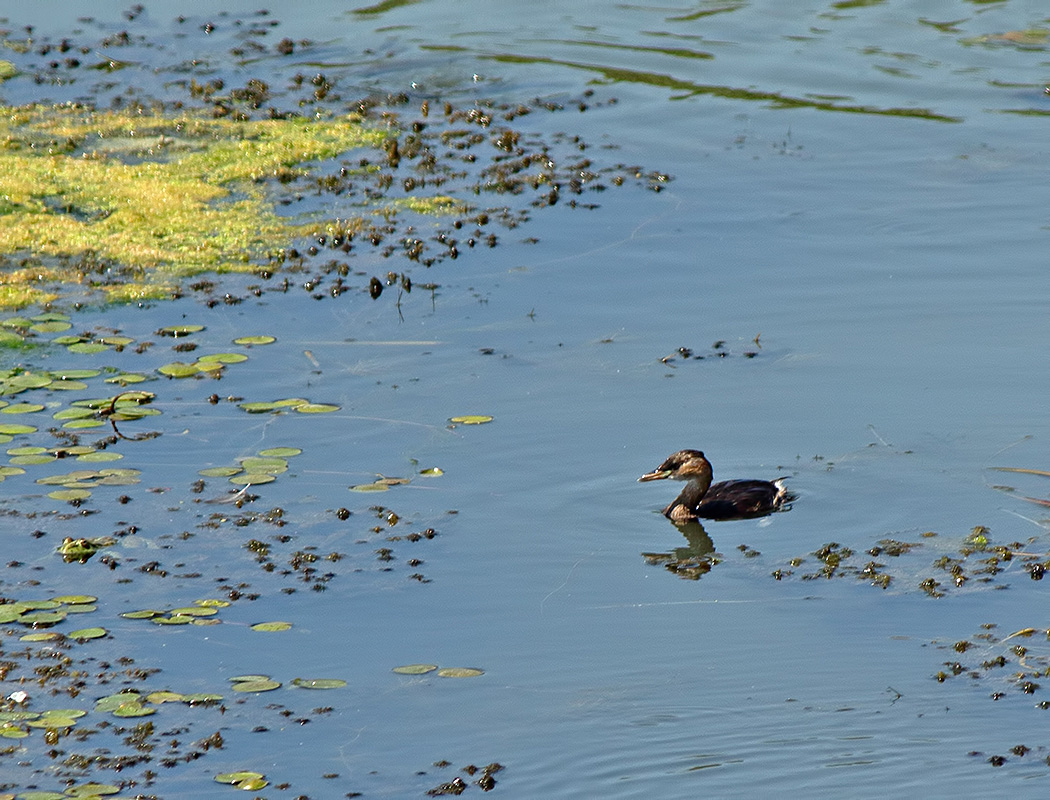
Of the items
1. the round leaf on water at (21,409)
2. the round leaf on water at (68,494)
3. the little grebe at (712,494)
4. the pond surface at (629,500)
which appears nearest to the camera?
the pond surface at (629,500)

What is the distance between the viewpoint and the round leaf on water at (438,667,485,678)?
633cm

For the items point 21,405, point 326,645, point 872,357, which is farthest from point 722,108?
point 326,645

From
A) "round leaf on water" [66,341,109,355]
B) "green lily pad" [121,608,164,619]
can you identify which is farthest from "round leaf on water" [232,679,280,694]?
"round leaf on water" [66,341,109,355]

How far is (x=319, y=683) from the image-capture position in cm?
627

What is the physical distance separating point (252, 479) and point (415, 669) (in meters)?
2.30

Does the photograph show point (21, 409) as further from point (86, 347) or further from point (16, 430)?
point (86, 347)

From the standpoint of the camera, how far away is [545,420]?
9188 millimetres

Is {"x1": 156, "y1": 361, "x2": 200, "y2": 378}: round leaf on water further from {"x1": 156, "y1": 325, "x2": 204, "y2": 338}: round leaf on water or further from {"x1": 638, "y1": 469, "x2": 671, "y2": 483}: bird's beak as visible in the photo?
{"x1": 638, "y1": 469, "x2": 671, "y2": 483}: bird's beak

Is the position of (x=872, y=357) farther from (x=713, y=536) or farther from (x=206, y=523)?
(x=206, y=523)

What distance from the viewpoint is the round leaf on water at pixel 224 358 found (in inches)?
390

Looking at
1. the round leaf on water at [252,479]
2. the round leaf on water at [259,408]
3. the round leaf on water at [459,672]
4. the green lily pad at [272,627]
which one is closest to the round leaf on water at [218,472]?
the round leaf on water at [252,479]

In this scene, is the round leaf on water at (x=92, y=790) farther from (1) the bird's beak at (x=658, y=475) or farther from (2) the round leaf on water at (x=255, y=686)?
(1) the bird's beak at (x=658, y=475)

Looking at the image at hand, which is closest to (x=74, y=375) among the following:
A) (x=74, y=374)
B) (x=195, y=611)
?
(x=74, y=374)

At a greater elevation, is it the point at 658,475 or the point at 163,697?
the point at 658,475
